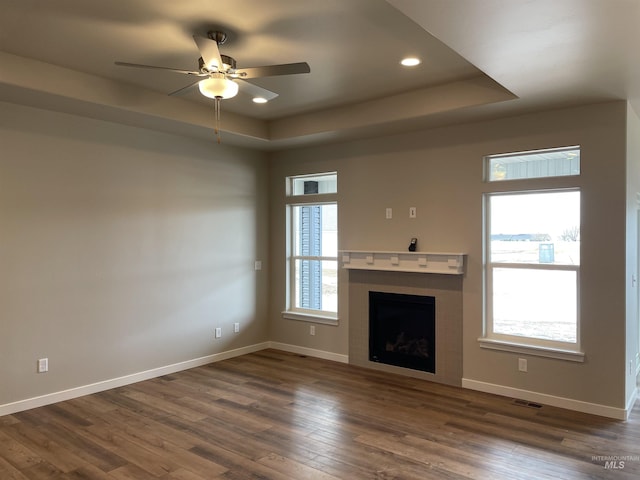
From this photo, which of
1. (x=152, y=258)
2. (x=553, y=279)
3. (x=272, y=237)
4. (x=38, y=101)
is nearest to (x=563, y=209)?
(x=553, y=279)

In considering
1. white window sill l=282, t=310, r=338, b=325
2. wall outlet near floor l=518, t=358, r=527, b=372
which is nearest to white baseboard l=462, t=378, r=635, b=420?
wall outlet near floor l=518, t=358, r=527, b=372

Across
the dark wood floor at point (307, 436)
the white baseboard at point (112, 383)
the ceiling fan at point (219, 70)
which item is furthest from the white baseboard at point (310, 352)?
the ceiling fan at point (219, 70)

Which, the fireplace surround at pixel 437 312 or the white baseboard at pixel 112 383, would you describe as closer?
the white baseboard at pixel 112 383

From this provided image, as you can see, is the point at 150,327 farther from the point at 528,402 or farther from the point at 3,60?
the point at 528,402

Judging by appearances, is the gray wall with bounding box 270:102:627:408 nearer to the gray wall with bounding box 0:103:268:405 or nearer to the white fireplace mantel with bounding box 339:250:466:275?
the white fireplace mantel with bounding box 339:250:466:275

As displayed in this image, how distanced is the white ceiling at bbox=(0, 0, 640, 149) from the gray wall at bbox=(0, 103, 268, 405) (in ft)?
1.21

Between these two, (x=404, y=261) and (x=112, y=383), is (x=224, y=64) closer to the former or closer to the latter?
(x=404, y=261)

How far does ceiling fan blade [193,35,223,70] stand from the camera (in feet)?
8.85

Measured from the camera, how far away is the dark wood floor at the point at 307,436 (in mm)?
2910

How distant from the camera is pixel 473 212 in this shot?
177 inches

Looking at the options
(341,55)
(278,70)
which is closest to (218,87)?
(278,70)

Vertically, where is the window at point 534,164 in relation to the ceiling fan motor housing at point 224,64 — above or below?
below

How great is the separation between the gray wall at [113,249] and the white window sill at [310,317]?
1.54 ft
